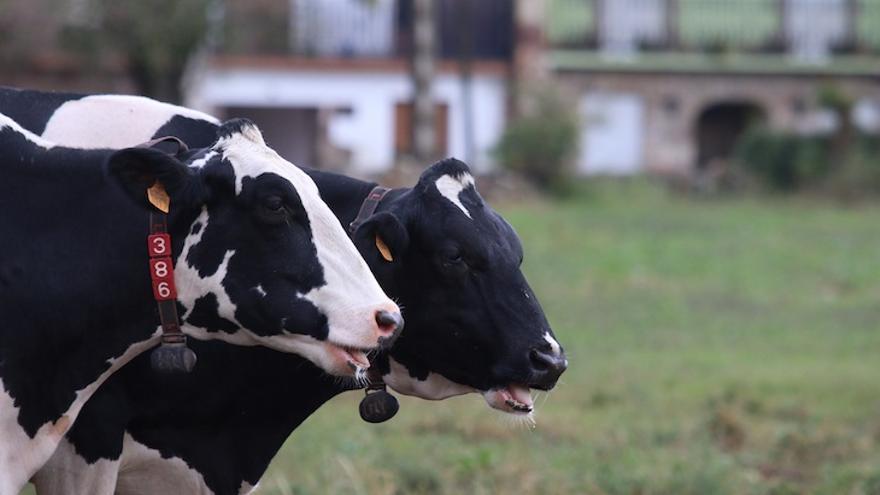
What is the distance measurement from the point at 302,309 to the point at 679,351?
9663 millimetres

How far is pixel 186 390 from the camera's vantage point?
213 inches

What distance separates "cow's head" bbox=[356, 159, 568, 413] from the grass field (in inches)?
84.4

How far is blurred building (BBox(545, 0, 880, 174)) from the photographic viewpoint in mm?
32625

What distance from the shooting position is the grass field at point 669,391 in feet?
27.2

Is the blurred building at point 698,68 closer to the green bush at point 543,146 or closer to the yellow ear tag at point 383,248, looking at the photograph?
the green bush at point 543,146

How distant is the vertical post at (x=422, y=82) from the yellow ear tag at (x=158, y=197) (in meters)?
21.6

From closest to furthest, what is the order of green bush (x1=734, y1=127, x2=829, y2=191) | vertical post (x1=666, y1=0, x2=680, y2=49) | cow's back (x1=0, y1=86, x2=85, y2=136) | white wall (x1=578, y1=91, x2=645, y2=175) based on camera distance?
cow's back (x1=0, y1=86, x2=85, y2=136) → green bush (x1=734, y1=127, x2=829, y2=191) → white wall (x1=578, y1=91, x2=645, y2=175) → vertical post (x1=666, y1=0, x2=680, y2=49)

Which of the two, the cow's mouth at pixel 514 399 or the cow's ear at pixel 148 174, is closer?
the cow's ear at pixel 148 174

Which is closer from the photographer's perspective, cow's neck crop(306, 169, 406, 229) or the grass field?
cow's neck crop(306, 169, 406, 229)

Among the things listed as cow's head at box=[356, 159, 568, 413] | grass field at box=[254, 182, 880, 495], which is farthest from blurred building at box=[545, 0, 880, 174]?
cow's head at box=[356, 159, 568, 413]

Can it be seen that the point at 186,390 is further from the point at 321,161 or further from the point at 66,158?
the point at 321,161

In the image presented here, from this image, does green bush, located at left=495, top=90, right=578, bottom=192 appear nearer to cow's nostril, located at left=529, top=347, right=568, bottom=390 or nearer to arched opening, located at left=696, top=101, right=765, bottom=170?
arched opening, located at left=696, top=101, right=765, bottom=170

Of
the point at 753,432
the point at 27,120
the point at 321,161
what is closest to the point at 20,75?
the point at 321,161

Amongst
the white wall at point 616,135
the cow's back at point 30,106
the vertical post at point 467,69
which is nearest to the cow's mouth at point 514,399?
the cow's back at point 30,106
